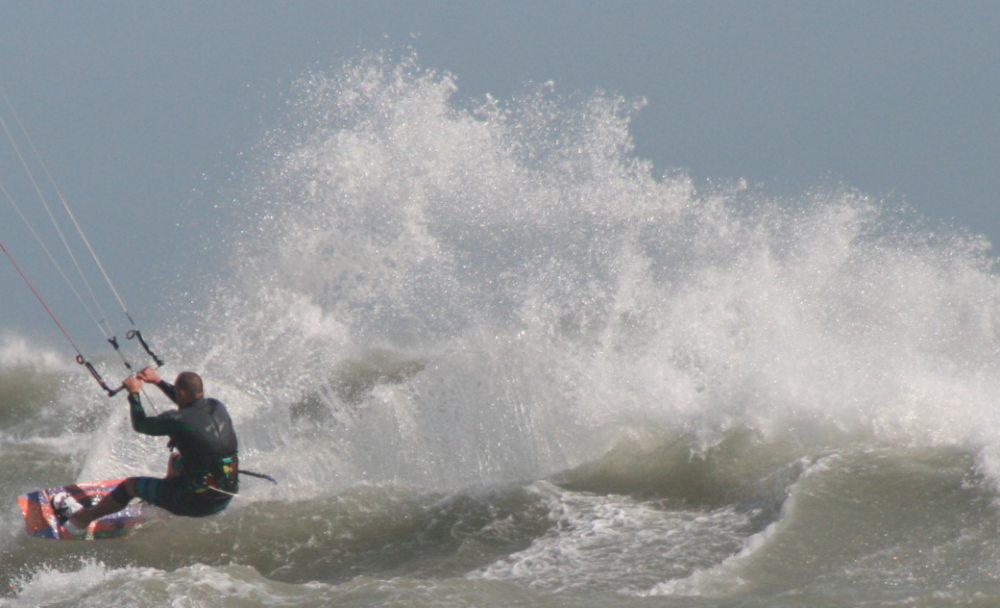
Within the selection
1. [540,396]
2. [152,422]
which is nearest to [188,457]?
[152,422]

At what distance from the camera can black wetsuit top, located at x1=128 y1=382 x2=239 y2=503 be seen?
535cm

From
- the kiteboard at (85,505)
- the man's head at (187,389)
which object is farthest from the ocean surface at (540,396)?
the man's head at (187,389)

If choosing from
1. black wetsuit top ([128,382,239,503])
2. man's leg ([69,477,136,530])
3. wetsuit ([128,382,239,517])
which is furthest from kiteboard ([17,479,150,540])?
black wetsuit top ([128,382,239,503])

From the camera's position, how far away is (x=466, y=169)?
9961 millimetres

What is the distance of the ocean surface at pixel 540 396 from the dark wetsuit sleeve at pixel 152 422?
0.88 meters

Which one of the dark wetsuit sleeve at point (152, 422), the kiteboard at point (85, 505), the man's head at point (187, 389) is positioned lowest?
the kiteboard at point (85, 505)

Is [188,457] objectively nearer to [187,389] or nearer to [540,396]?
[187,389]

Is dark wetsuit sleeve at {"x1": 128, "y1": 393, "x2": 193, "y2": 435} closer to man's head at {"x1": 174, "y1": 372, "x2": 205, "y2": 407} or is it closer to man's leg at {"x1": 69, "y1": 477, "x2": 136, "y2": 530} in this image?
man's head at {"x1": 174, "y1": 372, "x2": 205, "y2": 407}

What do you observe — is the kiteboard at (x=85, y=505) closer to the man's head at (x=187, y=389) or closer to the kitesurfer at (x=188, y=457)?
the kitesurfer at (x=188, y=457)

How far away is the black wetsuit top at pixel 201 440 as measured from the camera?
5352 mm

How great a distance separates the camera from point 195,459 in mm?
5543

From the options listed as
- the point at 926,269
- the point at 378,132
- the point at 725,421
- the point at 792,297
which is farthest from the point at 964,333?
the point at 378,132

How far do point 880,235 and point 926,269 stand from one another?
502mm

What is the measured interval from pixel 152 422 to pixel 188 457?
370mm
